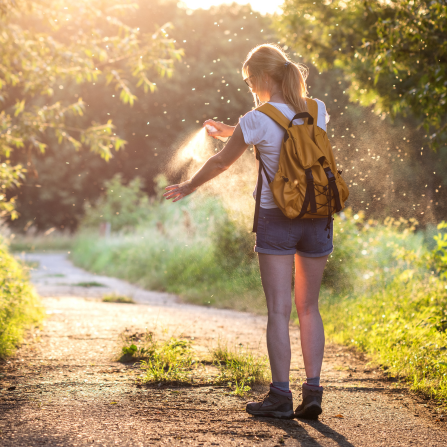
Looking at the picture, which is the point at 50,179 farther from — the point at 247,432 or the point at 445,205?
the point at 247,432

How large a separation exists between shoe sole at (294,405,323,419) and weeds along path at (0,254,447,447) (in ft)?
0.12

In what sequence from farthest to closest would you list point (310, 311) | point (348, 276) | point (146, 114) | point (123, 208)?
point (146, 114)
point (123, 208)
point (348, 276)
point (310, 311)

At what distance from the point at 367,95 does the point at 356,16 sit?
55.6 inches

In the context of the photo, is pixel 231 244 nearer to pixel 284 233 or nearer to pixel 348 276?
pixel 348 276

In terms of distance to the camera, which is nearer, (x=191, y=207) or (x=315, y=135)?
(x=315, y=135)

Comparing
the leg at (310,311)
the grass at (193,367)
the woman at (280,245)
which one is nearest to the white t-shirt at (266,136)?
the woman at (280,245)

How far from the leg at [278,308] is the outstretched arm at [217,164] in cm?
52

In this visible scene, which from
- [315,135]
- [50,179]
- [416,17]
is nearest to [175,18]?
[50,179]

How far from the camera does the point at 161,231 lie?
44.8ft

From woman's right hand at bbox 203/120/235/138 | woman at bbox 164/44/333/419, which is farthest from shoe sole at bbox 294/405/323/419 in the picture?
woman's right hand at bbox 203/120/235/138

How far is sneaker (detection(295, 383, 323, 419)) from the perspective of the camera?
2.70 m

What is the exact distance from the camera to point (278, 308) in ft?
8.97

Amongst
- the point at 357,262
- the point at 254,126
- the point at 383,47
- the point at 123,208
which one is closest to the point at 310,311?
the point at 254,126

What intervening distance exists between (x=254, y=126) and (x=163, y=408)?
160 cm
